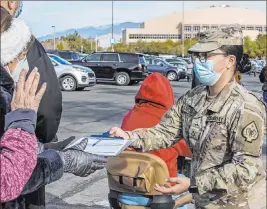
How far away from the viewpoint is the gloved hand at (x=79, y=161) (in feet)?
9.09

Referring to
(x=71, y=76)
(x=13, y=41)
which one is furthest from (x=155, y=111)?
(x=71, y=76)

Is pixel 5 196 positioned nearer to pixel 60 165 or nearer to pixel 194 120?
pixel 60 165

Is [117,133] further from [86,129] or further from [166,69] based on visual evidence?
[166,69]

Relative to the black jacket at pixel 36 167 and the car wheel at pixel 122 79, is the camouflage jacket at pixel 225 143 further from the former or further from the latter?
the car wheel at pixel 122 79

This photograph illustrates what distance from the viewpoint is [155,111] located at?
4.23 meters

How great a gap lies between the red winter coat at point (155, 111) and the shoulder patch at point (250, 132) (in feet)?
3.62

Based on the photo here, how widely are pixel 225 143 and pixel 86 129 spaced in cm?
865

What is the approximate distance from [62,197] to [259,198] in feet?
10.5

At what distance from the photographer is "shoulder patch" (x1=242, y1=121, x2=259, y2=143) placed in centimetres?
304

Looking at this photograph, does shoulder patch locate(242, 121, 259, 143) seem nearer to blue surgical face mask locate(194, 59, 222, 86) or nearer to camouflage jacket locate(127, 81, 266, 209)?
camouflage jacket locate(127, 81, 266, 209)

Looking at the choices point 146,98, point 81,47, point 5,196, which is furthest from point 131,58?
point 81,47

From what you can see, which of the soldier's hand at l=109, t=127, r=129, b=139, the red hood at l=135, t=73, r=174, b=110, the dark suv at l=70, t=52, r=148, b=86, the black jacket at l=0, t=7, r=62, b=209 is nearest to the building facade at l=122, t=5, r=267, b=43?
the dark suv at l=70, t=52, r=148, b=86

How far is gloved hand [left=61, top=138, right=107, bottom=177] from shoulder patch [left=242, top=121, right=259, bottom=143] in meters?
0.80

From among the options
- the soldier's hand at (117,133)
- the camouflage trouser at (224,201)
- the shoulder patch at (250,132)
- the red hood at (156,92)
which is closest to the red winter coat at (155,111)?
the red hood at (156,92)
